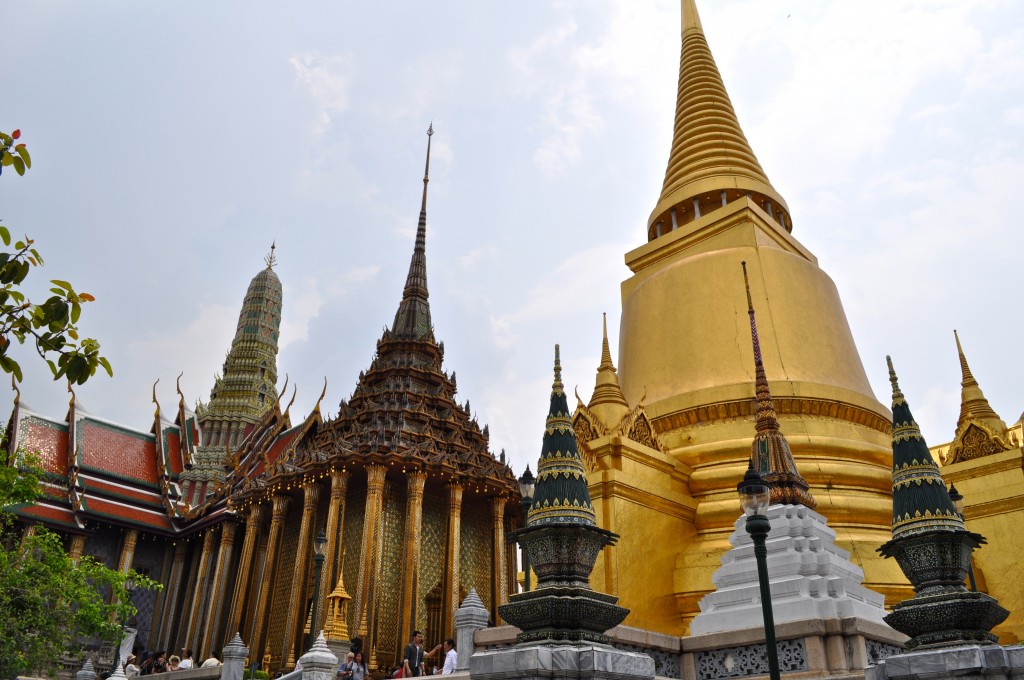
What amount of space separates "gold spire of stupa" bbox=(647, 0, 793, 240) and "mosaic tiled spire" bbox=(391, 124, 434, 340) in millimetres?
9035

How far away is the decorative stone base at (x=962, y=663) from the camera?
14.3 feet

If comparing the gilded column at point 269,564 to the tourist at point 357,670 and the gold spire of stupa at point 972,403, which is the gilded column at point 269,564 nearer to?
the tourist at point 357,670

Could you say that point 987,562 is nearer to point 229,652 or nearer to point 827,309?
point 827,309

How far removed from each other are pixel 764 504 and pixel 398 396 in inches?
691

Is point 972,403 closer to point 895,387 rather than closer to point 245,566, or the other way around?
point 895,387

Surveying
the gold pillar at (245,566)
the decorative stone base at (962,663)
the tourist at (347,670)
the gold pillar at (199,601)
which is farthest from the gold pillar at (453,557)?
the decorative stone base at (962,663)

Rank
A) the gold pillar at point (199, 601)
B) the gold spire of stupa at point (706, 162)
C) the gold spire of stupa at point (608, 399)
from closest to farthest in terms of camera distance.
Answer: the gold spire of stupa at point (608, 399), the gold spire of stupa at point (706, 162), the gold pillar at point (199, 601)

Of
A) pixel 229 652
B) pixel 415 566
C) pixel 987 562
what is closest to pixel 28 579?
pixel 229 652

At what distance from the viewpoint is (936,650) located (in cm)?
456

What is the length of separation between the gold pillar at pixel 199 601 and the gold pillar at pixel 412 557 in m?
8.23

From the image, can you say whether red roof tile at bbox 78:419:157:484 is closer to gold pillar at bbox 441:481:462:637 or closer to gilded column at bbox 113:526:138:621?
gilded column at bbox 113:526:138:621

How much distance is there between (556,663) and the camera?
14.5 feet

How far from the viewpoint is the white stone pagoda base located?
280 inches

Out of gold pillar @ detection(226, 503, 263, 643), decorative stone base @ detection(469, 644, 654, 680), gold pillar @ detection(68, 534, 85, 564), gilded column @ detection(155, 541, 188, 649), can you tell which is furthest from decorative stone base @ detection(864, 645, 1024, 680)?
gilded column @ detection(155, 541, 188, 649)
